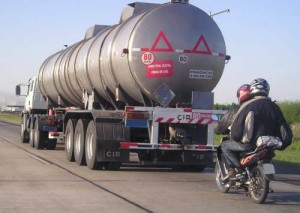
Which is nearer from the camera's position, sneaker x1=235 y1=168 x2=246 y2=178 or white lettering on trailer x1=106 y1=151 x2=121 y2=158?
sneaker x1=235 y1=168 x2=246 y2=178

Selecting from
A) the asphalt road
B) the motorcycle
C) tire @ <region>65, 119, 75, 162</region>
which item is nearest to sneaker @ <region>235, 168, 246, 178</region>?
the motorcycle

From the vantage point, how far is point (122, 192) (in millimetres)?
10836

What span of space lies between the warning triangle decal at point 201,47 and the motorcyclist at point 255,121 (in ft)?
12.8

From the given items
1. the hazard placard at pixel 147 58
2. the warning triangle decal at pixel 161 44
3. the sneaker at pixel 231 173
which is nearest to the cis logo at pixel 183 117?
the hazard placard at pixel 147 58

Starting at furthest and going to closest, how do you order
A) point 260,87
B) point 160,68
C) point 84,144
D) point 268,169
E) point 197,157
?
point 84,144, point 197,157, point 160,68, point 260,87, point 268,169

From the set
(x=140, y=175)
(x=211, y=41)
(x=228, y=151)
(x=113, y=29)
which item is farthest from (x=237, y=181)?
(x=113, y=29)

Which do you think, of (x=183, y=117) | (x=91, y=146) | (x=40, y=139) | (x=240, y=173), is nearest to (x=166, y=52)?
(x=183, y=117)

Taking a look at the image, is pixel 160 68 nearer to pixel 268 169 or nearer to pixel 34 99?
pixel 268 169

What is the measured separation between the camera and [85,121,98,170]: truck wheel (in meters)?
14.4

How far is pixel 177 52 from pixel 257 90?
4057 mm

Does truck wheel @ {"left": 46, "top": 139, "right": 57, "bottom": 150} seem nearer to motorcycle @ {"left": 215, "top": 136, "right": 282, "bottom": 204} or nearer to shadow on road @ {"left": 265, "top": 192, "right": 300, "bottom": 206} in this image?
shadow on road @ {"left": 265, "top": 192, "right": 300, "bottom": 206}

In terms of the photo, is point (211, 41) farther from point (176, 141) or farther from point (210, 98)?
point (176, 141)

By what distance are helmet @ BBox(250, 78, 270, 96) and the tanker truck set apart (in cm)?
392

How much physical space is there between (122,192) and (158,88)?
391 cm
